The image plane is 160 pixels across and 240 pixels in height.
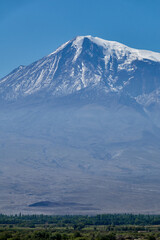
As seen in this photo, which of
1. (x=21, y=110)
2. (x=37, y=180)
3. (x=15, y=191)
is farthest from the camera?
(x=21, y=110)

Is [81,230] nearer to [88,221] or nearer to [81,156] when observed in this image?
[88,221]

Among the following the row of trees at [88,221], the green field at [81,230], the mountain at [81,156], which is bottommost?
the green field at [81,230]

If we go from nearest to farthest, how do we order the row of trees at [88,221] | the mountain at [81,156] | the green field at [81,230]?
the green field at [81,230] < the row of trees at [88,221] < the mountain at [81,156]

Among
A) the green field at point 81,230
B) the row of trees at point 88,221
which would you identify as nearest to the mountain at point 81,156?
the row of trees at point 88,221

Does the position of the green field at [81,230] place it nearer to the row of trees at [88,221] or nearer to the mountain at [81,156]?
the row of trees at [88,221]

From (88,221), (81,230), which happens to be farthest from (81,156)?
(81,230)

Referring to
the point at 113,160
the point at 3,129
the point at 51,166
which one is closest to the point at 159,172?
the point at 113,160

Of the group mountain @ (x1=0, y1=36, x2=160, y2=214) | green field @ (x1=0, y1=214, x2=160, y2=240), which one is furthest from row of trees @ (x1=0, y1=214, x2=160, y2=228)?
mountain @ (x1=0, y1=36, x2=160, y2=214)

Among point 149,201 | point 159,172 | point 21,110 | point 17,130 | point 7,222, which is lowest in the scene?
point 7,222

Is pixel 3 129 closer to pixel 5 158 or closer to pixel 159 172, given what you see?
pixel 5 158

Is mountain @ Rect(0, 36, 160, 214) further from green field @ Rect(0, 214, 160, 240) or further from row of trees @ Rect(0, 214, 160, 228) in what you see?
green field @ Rect(0, 214, 160, 240)

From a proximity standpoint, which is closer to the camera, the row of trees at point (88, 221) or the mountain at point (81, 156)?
the row of trees at point (88, 221)
